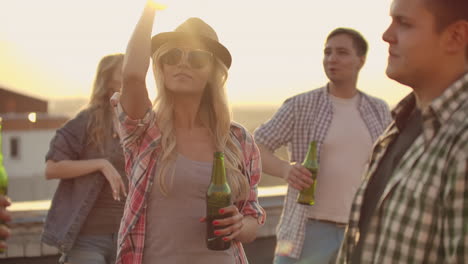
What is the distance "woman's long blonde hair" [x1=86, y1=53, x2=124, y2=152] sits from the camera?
16.8ft

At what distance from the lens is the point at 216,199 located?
11.9 ft

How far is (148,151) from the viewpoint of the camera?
360cm

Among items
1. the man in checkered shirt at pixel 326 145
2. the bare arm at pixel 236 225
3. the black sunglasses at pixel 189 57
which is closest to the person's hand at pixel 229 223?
the bare arm at pixel 236 225

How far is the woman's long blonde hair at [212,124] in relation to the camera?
360 cm

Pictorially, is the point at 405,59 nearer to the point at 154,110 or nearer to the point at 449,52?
the point at 449,52

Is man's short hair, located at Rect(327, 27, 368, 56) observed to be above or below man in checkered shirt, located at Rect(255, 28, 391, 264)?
above

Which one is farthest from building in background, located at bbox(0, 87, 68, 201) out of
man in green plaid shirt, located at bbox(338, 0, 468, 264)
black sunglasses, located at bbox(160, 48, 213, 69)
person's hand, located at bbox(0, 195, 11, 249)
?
man in green plaid shirt, located at bbox(338, 0, 468, 264)

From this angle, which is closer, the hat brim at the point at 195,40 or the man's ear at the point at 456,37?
the man's ear at the point at 456,37

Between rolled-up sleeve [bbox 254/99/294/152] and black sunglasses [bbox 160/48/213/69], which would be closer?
black sunglasses [bbox 160/48/213/69]

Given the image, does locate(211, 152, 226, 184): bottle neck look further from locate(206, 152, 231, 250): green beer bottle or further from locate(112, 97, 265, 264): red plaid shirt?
locate(112, 97, 265, 264): red plaid shirt

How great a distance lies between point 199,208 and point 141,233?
1.13 feet

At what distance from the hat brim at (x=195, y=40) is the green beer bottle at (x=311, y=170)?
5.54 feet

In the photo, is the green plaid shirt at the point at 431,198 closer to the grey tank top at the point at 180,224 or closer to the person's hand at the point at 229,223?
the person's hand at the point at 229,223

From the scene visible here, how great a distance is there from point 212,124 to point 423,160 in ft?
6.72
